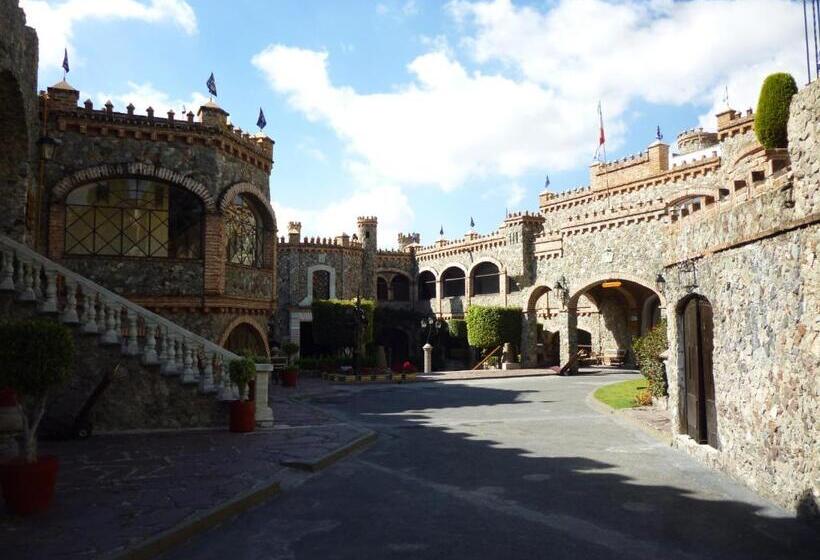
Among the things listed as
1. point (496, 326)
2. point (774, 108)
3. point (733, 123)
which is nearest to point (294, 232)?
point (496, 326)

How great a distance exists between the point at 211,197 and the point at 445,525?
1148cm

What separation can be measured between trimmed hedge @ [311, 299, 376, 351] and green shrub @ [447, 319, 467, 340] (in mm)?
5995

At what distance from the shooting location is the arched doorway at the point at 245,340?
1650 centimetres

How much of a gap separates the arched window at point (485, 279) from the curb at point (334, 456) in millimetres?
26514

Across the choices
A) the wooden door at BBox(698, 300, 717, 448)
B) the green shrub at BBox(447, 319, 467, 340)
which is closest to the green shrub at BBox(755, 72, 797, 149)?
the wooden door at BBox(698, 300, 717, 448)

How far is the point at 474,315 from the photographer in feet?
110

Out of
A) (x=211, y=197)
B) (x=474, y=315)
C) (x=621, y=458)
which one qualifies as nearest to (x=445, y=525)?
(x=621, y=458)

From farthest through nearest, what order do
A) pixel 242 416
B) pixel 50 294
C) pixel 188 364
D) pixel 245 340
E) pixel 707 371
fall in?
pixel 245 340 < pixel 188 364 < pixel 242 416 < pixel 50 294 < pixel 707 371

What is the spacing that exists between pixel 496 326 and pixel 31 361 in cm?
2780

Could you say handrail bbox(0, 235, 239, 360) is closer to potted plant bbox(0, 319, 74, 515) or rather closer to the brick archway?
the brick archway

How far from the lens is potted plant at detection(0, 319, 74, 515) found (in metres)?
6.14

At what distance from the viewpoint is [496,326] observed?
32688 mm

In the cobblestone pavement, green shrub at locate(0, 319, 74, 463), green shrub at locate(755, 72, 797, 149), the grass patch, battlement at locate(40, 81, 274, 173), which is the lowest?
the grass patch

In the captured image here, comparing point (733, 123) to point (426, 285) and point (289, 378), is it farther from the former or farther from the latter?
point (426, 285)
